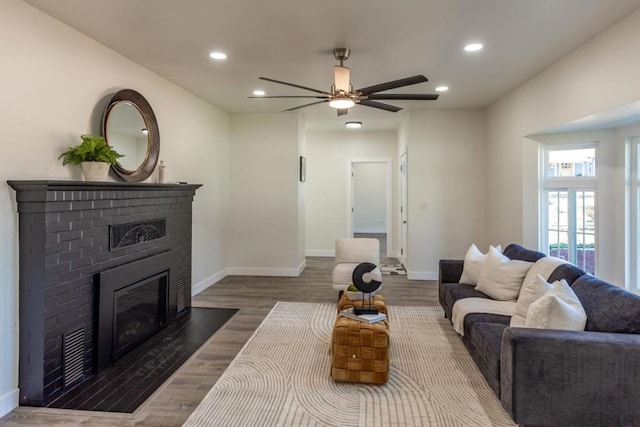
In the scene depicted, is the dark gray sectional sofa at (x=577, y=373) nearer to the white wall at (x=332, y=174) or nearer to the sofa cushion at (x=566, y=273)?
the sofa cushion at (x=566, y=273)

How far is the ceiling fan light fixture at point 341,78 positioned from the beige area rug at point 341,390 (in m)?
2.27

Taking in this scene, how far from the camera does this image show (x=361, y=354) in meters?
2.71

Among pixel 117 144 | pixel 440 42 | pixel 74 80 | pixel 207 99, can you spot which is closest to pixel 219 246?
pixel 207 99

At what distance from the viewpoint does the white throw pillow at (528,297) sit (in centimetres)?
265

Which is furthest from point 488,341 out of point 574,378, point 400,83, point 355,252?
point 355,252

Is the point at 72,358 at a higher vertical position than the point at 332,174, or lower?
lower

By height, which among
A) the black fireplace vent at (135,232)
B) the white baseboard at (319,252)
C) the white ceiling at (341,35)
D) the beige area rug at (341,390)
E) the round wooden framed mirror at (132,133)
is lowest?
the beige area rug at (341,390)

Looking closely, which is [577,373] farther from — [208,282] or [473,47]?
[208,282]

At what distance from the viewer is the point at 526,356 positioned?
6.74ft

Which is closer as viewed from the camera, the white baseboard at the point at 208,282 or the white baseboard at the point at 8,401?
the white baseboard at the point at 8,401

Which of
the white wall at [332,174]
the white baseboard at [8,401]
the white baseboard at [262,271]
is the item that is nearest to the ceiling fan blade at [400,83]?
the white baseboard at [8,401]

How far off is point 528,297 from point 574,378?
0.79 metres

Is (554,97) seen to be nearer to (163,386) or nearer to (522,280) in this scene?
(522,280)

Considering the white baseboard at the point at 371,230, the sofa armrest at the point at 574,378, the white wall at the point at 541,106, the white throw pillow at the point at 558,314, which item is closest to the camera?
the sofa armrest at the point at 574,378
